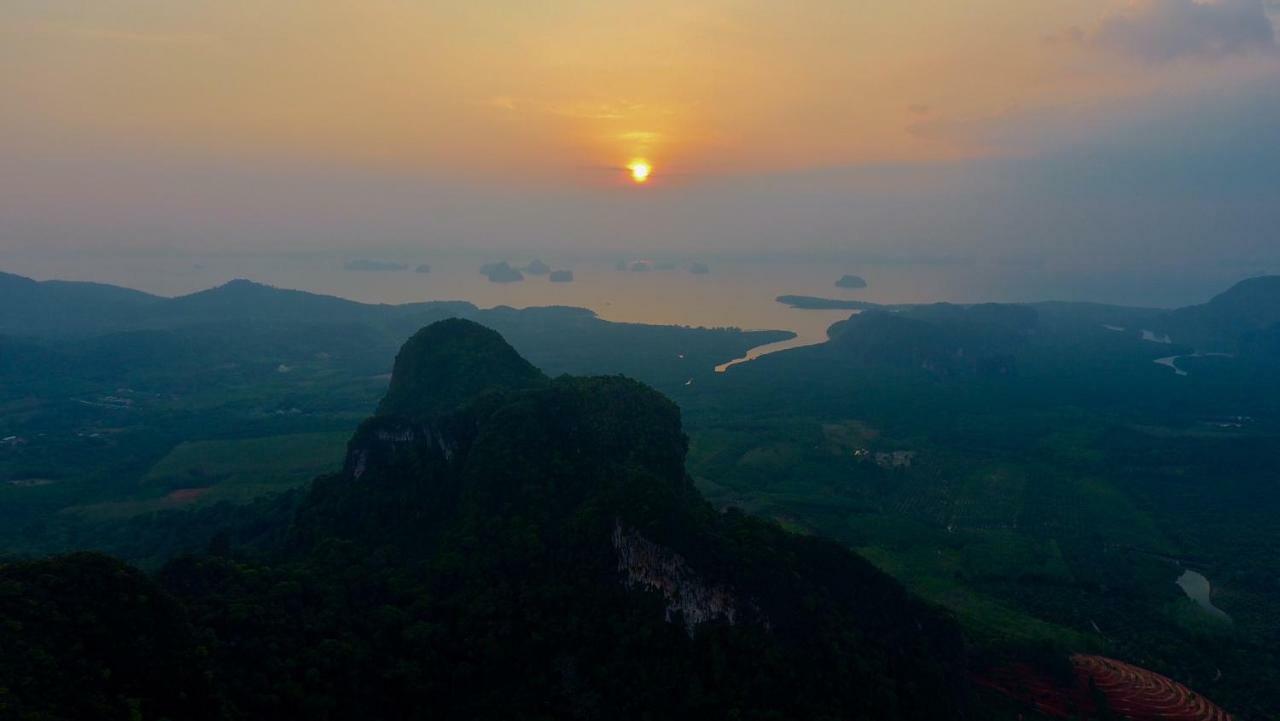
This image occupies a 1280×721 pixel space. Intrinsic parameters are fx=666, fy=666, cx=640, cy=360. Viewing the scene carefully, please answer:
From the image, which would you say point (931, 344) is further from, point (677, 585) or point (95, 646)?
point (95, 646)

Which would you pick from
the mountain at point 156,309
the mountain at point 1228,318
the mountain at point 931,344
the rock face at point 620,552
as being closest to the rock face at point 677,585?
the rock face at point 620,552

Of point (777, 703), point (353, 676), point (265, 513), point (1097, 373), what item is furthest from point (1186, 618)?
point (1097, 373)

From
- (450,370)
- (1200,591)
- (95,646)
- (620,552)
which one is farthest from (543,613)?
(1200,591)

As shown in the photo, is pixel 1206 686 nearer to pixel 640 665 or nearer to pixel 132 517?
pixel 640 665

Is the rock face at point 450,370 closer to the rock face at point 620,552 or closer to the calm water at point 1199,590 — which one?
the rock face at point 620,552

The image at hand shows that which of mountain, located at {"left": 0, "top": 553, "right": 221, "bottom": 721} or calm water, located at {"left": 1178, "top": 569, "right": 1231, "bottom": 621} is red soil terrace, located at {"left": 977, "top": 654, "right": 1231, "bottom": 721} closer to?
calm water, located at {"left": 1178, "top": 569, "right": 1231, "bottom": 621}

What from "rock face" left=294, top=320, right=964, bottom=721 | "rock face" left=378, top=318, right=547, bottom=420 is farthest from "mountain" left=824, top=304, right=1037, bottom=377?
"rock face" left=294, top=320, right=964, bottom=721
